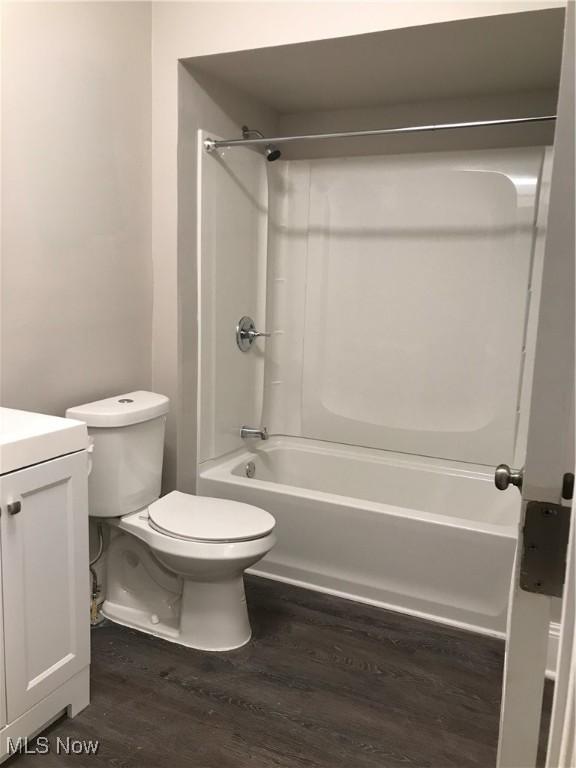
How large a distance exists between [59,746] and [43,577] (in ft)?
1.57

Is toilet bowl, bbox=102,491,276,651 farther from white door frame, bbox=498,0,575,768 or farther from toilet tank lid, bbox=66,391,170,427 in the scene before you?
white door frame, bbox=498,0,575,768

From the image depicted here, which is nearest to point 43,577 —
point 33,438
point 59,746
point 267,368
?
point 33,438

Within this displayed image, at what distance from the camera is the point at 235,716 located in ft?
5.93

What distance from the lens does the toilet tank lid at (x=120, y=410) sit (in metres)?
2.05

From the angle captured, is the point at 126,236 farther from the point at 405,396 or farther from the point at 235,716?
the point at 235,716

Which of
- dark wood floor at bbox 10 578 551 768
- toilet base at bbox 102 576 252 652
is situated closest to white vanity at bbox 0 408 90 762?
dark wood floor at bbox 10 578 551 768

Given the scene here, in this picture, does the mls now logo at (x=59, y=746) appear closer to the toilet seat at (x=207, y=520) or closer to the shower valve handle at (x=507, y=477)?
the toilet seat at (x=207, y=520)

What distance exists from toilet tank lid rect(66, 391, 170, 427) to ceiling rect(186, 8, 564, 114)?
1.30 metres

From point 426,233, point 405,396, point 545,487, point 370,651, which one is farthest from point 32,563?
point 426,233

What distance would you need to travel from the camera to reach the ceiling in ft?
6.61

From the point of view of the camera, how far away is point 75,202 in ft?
6.95

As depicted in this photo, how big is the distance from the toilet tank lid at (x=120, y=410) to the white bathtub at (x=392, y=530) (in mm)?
549

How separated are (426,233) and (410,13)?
3.49 feet

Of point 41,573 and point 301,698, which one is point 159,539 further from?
point 301,698
